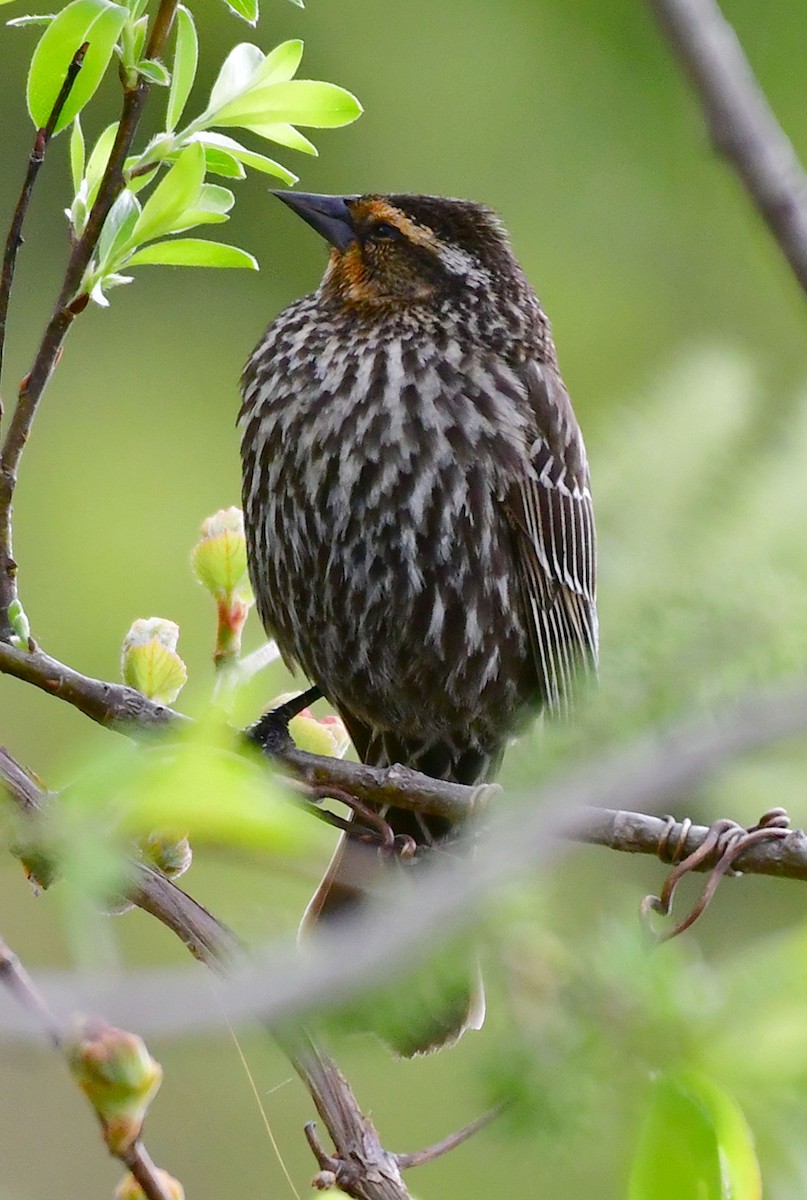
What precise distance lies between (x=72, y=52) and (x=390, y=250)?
4.88 feet

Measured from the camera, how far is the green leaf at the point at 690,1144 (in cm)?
62

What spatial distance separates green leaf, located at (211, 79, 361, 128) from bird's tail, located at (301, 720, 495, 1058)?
62cm

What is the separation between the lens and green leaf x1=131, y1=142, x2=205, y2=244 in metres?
1.35

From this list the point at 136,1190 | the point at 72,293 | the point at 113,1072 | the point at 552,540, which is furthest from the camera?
the point at 552,540

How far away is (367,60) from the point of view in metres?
5.55

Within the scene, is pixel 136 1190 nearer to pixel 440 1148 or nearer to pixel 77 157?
pixel 440 1148

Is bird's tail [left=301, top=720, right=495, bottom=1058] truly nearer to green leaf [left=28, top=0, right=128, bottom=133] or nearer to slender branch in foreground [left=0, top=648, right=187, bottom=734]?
slender branch in foreground [left=0, top=648, right=187, bottom=734]

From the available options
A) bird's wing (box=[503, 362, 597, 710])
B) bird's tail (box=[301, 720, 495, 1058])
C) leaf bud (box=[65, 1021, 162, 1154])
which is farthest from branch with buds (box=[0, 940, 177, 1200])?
bird's wing (box=[503, 362, 597, 710])

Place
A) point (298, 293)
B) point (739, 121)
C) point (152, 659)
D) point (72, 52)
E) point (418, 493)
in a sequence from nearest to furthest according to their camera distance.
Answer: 1. point (739, 121)
2. point (72, 52)
3. point (152, 659)
4. point (418, 493)
5. point (298, 293)

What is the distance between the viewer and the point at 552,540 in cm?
275

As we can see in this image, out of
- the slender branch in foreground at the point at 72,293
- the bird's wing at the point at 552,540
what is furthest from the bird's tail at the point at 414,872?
the slender branch in foreground at the point at 72,293

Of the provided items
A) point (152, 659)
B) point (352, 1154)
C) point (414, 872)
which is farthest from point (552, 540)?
point (352, 1154)

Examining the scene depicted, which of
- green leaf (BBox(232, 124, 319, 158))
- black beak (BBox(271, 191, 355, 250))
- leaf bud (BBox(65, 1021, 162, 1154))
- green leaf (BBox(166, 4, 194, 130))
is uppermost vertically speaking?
green leaf (BBox(166, 4, 194, 130))

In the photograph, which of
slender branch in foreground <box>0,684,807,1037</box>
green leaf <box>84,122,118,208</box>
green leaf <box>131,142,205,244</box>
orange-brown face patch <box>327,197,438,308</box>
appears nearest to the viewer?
slender branch in foreground <box>0,684,807,1037</box>
